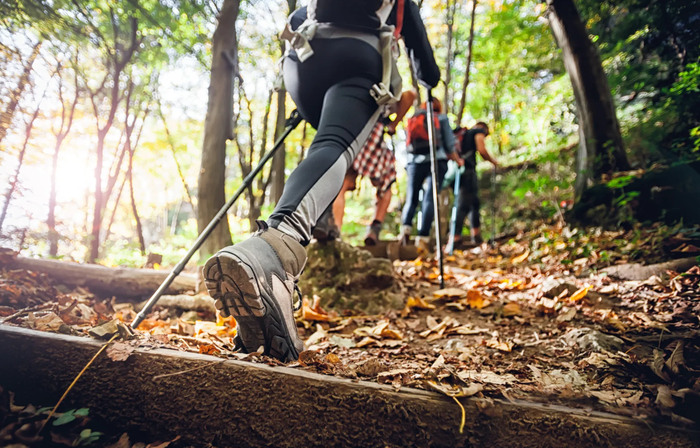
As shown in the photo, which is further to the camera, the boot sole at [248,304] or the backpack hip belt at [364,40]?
the backpack hip belt at [364,40]

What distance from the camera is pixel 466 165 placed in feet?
21.6

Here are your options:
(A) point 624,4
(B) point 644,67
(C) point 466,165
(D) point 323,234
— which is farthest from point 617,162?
(D) point 323,234

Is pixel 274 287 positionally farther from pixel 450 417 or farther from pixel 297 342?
pixel 450 417

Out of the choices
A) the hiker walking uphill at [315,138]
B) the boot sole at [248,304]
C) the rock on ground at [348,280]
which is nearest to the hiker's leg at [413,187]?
the rock on ground at [348,280]

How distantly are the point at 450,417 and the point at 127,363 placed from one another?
88cm

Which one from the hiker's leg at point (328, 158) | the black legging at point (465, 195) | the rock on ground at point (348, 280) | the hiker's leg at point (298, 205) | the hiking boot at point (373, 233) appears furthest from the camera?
the black legging at point (465, 195)

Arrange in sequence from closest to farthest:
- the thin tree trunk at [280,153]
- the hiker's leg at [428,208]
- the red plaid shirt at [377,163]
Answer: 1. the red plaid shirt at [377,163]
2. the hiker's leg at [428,208]
3. the thin tree trunk at [280,153]

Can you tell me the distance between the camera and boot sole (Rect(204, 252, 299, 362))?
1021mm

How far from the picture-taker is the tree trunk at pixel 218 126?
15.5 feet

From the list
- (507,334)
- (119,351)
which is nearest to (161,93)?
(119,351)

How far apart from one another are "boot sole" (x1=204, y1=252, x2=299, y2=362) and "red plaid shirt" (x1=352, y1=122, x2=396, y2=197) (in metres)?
2.24

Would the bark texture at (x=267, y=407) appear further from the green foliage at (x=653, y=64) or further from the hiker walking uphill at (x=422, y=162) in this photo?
the hiker walking uphill at (x=422, y=162)

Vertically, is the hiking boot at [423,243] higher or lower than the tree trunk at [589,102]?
lower

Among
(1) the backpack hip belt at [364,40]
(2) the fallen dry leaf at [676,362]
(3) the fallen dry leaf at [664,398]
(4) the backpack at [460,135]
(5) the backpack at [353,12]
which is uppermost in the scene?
(4) the backpack at [460,135]
